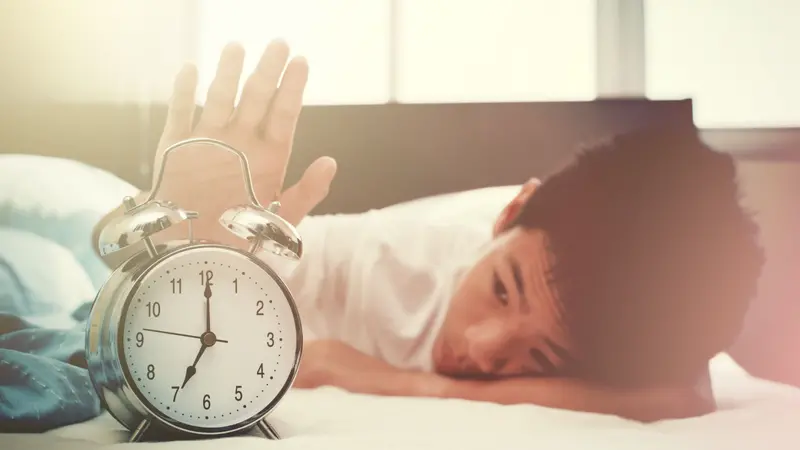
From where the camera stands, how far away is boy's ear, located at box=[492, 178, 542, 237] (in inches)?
46.9

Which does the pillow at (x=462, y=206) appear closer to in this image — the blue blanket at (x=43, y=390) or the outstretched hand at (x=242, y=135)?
the outstretched hand at (x=242, y=135)

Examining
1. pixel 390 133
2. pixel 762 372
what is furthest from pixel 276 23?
pixel 762 372

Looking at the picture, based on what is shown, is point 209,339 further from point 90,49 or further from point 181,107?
point 90,49

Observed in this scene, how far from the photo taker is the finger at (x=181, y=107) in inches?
46.6

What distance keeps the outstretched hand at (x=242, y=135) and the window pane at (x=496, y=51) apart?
181 millimetres

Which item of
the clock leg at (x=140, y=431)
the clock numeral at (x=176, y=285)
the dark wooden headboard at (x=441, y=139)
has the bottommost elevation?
the clock leg at (x=140, y=431)

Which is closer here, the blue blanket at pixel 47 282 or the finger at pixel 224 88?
the blue blanket at pixel 47 282

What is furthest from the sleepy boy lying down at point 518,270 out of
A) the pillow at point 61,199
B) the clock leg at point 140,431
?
the clock leg at point 140,431

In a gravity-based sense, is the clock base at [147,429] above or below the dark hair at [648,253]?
below

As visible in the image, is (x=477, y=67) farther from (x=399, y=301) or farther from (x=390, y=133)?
(x=399, y=301)

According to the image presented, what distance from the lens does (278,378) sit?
105 cm

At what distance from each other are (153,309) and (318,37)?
49cm

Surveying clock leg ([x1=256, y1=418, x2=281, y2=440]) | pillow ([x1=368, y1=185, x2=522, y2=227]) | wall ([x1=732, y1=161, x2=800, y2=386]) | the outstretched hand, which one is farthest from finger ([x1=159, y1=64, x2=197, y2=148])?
wall ([x1=732, y1=161, x2=800, y2=386])

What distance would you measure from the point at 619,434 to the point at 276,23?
2.66ft
